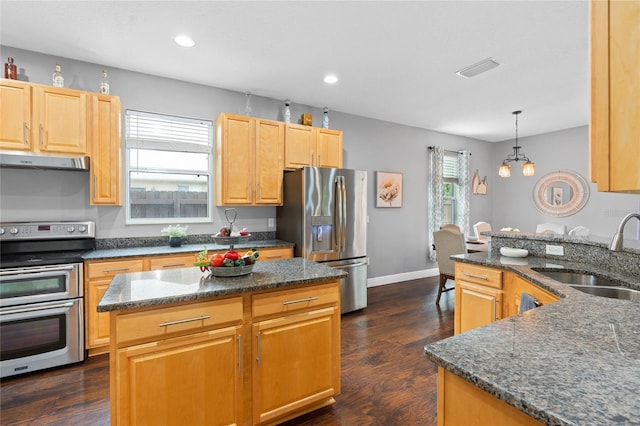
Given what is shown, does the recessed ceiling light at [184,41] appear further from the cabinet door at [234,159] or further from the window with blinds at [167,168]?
the window with blinds at [167,168]

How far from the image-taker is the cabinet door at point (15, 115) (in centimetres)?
267

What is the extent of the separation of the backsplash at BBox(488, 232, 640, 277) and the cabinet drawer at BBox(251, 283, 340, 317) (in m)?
1.73

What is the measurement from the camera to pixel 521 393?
72cm

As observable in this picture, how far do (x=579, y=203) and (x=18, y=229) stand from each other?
8.07 metres

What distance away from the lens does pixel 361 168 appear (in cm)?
515

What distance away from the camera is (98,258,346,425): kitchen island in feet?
4.88

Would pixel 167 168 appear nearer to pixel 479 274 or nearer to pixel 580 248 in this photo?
pixel 479 274

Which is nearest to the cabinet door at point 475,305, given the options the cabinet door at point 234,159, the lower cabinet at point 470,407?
the lower cabinet at point 470,407

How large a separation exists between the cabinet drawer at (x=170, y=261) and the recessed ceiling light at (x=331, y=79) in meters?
2.43

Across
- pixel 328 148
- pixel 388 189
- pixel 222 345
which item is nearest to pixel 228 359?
pixel 222 345

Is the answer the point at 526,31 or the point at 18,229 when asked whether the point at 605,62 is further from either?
the point at 18,229

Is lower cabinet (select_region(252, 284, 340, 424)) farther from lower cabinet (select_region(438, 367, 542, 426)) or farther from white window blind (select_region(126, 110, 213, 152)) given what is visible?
white window blind (select_region(126, 110, 213, 152))

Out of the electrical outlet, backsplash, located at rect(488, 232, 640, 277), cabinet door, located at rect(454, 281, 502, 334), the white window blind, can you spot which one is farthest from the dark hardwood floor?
the white window blind

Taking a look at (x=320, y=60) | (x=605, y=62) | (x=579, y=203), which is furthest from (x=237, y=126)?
(x=579, y=203)
